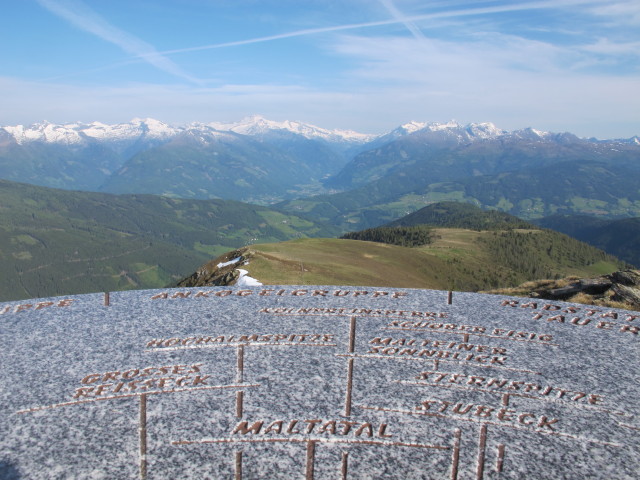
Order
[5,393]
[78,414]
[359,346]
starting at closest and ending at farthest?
[78,414] < [5,393] < [359,346]

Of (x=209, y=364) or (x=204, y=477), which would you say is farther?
(x=209, y=364)

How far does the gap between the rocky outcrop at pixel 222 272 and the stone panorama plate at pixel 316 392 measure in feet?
62.0

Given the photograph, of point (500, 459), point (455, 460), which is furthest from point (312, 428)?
point (500, 459)

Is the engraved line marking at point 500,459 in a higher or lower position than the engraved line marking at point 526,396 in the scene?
lower

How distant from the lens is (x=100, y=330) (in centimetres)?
1867

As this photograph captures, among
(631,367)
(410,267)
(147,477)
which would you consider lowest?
(410,267)

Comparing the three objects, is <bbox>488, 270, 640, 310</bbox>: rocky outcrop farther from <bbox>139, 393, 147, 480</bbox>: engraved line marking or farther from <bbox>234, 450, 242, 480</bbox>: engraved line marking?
<bbox>139, 393, 147, 480</bbox>: engraved line marking

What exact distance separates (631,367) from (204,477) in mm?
14702

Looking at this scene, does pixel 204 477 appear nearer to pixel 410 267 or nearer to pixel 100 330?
pixel 100 330

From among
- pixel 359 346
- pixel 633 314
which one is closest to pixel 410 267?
pixel 633 314

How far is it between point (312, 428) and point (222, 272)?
37271 millimetres

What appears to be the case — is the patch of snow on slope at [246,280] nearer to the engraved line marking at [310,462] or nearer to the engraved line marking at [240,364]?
the engraved line marking at [240,364]

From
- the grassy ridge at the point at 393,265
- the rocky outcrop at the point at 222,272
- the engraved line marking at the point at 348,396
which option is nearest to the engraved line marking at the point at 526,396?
the engraved line marking at the point at 348,396

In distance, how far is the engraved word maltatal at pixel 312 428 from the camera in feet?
39.1
